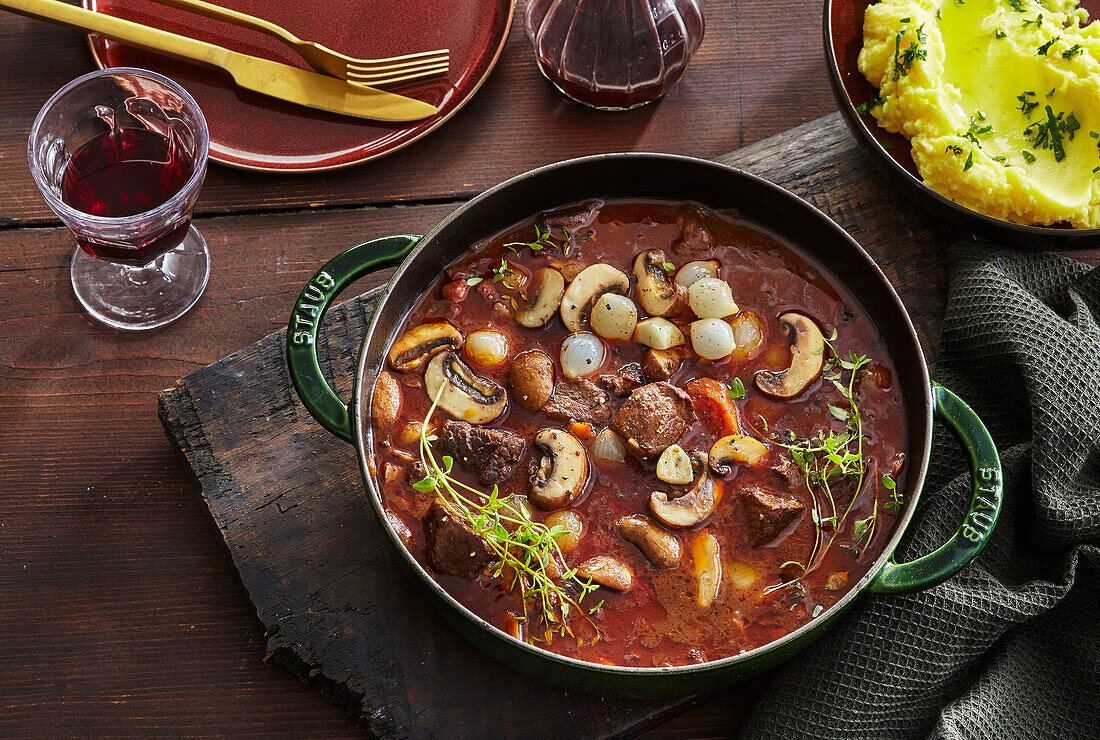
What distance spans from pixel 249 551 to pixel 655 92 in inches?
67.8

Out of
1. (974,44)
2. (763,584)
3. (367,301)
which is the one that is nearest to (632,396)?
(763,584)

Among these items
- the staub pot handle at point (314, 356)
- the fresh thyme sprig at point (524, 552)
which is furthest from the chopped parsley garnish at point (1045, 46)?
the staub pot handle at point (314, 356)

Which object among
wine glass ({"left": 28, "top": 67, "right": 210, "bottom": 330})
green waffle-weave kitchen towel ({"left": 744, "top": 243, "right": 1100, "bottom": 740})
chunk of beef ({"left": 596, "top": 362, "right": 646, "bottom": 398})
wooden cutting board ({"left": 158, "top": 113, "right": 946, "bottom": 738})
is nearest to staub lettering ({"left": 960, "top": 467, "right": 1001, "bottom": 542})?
green waffle-weave kitchen towel ({"left": 744, "top": 243, "right": 1100, "bottom": 740})

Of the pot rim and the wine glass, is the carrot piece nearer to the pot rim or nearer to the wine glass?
the pot rim

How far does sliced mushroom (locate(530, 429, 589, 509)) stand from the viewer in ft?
7.08

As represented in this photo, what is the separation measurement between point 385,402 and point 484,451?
0.28m

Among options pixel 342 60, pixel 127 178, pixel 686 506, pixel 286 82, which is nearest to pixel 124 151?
pixel 127 178

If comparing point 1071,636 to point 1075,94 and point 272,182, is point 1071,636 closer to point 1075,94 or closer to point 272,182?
point 1075,94

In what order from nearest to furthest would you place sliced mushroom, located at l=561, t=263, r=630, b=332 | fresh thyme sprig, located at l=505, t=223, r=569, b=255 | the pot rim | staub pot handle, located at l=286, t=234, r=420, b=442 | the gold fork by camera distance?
1. the pot rim
2. staub pot handle, located at l=286, t=234, r=420, b=442
3. sliced mushroom, located at l=561, t=263, r=630, b=332
4. fresh thyme sprig, located at l=505, t=223, r=569, b=255
5. the gold fork

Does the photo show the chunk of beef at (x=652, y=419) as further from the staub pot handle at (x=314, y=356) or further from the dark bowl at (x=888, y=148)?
the dark bowl at (x=888, y=148)

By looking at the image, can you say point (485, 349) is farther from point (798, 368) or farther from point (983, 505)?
point (983, 505)

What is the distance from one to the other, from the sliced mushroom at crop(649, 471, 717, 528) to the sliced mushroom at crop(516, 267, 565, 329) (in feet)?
1.66

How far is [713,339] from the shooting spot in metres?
Result: 2.30

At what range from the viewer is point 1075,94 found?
2562mm
